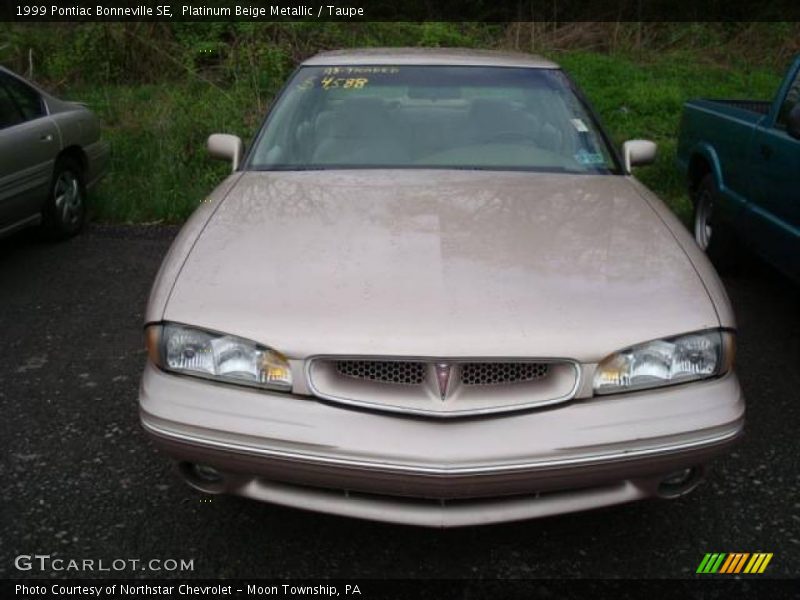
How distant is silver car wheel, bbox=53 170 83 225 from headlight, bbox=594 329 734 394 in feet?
16.1

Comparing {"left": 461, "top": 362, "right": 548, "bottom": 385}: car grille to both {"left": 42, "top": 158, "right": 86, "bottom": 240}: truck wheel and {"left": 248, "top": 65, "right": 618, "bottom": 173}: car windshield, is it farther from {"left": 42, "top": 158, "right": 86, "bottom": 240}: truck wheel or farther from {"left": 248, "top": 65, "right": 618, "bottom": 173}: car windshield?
{"left": 42, "top": 158, "right": 86, "bottom": 240}: truck wheel

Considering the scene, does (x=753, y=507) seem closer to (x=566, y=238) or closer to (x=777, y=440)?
(x=777, y=440)

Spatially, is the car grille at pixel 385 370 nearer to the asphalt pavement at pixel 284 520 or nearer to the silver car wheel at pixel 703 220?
the asphalt pavement at pixel 284 520

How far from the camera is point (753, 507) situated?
2.97m

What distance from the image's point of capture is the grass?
7219mm

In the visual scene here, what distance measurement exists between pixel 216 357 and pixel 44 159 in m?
4.08

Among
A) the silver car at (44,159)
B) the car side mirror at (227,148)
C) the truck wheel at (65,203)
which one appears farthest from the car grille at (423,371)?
the truck wheel at (65,203)

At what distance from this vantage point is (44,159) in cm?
583

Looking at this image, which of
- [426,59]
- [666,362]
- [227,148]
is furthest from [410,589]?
[426,59]

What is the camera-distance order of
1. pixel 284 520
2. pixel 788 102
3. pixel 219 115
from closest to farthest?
pixel 284 520 < pixel 788 102 < pixel 219 115

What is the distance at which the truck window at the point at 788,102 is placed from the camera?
4.61m

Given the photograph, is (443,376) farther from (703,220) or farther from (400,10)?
(400,10)

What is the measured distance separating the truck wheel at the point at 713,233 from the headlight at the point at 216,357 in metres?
3.85

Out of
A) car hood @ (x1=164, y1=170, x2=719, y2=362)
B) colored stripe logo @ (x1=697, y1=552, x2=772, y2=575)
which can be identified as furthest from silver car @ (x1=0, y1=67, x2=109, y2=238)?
colored stripe logo @ (x1=697, y1=552, x2=772, y2=575)
